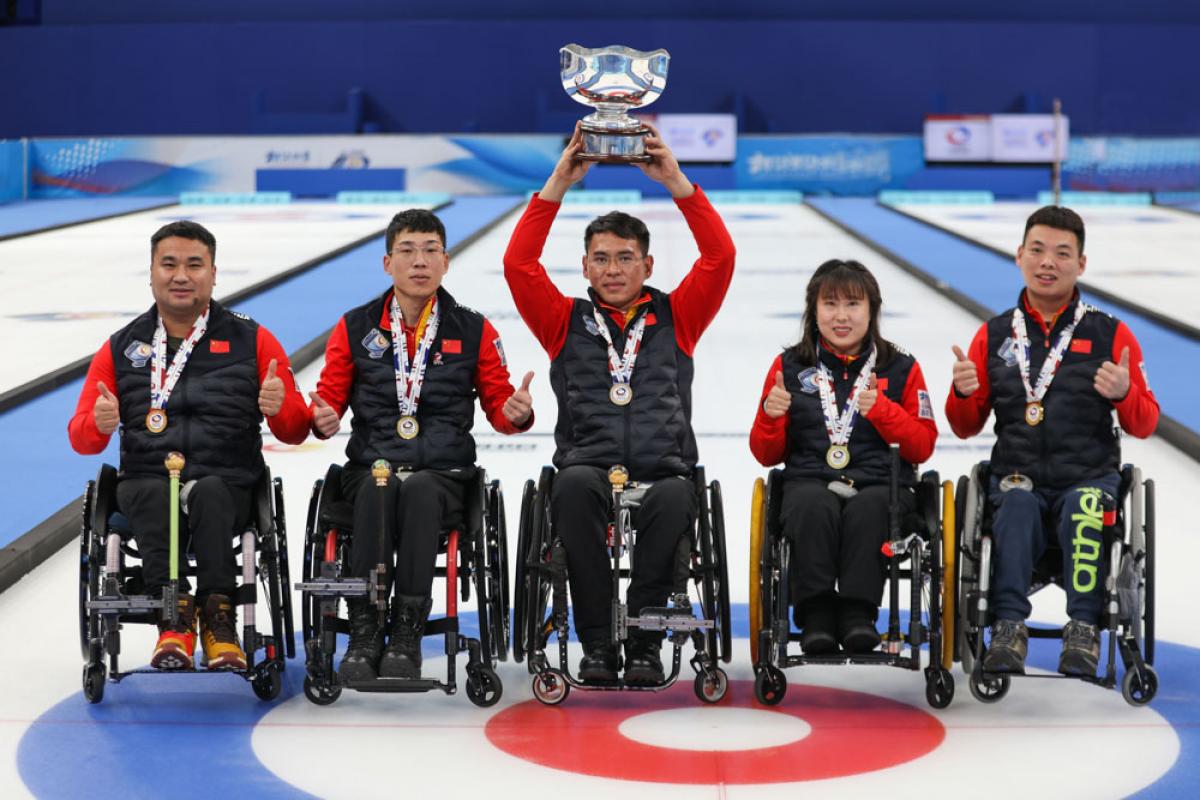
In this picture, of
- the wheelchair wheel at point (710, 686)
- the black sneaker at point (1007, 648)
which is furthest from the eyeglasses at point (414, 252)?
the black sneaker at point (1007, 648)

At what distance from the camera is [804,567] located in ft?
12.3

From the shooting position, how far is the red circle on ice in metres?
3.32

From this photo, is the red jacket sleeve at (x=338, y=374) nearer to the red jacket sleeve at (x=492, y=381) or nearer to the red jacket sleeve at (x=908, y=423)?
the red jacket sleeve at (x=492, y=381)

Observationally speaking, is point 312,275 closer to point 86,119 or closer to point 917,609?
point 917,609

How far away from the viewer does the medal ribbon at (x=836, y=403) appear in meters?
3.87

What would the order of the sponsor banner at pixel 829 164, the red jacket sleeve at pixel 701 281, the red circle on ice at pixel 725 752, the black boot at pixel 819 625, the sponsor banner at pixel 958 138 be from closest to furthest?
the red circle on ice at pixel 725 752, the black boot at pixel 819 625, the red jacket sleeve at pixel 701 281, the sponsor banner at pixel 829 164, the sponsor banner at pixel 958 138

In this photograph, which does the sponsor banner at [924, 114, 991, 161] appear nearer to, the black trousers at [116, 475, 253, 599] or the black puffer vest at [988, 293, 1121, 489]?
the black puffer vest at [988, 293, 1121, 489]

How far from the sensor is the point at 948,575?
3734 mm

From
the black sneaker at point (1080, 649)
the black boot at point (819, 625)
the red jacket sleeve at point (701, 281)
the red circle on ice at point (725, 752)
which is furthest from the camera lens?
the red jacket sleeve at point (701, 281)

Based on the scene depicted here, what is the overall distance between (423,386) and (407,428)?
107 mm

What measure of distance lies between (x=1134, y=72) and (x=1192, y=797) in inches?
1121

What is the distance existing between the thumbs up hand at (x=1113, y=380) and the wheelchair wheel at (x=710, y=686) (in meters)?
1.06

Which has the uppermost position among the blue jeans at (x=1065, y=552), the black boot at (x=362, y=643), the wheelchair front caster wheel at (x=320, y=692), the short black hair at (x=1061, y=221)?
the short black hair at (x=1061, y=221)

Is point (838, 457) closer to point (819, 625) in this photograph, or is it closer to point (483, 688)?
point (819, 625)
